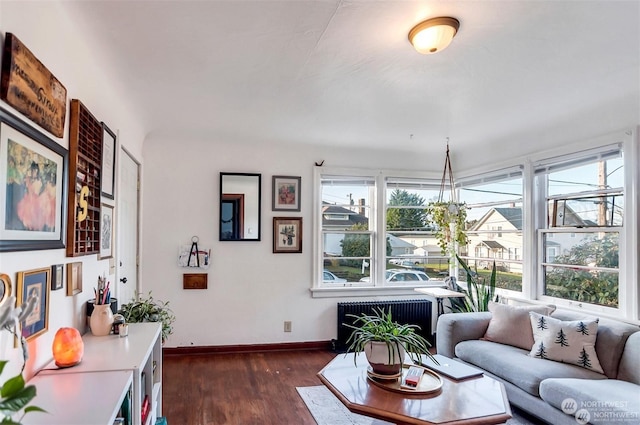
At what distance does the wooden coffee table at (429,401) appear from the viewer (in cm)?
180

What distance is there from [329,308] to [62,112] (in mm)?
3489

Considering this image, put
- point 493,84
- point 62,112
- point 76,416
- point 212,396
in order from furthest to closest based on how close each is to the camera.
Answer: point 212,396 → point 493,84 → point 62,112 → point 76,416

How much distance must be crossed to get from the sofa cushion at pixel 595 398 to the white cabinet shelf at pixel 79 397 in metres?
2.43

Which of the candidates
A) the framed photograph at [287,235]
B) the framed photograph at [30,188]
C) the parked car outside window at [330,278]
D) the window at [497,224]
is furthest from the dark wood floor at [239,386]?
the window at [497,224]

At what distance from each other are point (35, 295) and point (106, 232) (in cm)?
115

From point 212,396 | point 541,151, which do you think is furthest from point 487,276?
point 212,396

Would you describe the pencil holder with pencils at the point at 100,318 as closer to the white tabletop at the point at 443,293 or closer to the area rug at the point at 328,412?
the area rug at the point at 328,412

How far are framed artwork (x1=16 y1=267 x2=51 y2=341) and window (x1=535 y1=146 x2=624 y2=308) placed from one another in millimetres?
3728

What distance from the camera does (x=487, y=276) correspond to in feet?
14.5

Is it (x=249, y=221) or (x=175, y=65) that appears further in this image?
(x=249, y=221)

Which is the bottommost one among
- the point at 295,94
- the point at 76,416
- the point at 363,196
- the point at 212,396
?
the point at 212,396

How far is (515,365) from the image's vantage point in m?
2.86

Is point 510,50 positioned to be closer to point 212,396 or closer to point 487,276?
point 487,276

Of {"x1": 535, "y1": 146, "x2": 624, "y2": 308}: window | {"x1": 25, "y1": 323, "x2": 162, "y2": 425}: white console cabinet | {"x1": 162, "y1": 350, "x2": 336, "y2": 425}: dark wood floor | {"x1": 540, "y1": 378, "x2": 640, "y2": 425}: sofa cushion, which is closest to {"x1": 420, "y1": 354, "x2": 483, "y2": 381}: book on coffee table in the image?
{"x1": 540, "y1": 378, "x2": 640, "y2": 425}: sofa cushion
